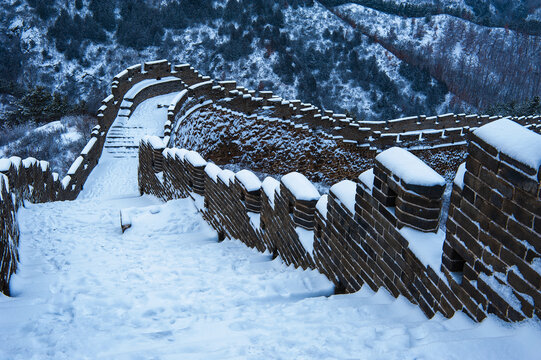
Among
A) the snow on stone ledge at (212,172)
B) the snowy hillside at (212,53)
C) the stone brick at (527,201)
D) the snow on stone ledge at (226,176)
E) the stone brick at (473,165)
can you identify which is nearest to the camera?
the stone brick at (527,201)

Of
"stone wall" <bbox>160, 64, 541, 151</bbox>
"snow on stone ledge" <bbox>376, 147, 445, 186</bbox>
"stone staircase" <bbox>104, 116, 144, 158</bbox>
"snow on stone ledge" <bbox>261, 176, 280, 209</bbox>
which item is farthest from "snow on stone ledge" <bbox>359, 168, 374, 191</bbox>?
"stone wall" <bbox>160, 64, 541, 151</bbox>

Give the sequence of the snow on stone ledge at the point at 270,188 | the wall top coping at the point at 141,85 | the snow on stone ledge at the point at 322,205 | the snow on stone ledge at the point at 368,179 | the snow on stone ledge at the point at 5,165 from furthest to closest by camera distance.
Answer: the wall top coping at the point at 141,85 < the snow on stone ledge at the point at 5,165 < the snow on stone ledge at the point at 270,188 < the snow on stone ledge at the point at 322,205 < the snow on stone ledge at the point at 368,179

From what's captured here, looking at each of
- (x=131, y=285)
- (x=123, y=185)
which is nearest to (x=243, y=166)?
(x=123, y=185)

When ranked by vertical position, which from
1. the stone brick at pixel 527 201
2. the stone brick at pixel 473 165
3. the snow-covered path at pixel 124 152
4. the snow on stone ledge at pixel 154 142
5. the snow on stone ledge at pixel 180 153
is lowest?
the snow-covered path at pixel 124 152

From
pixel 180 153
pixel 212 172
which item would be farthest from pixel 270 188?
pixel 180 153

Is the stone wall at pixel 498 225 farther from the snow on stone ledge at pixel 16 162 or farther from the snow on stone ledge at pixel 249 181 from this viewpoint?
the snow on stone ledge at pixel 16 162

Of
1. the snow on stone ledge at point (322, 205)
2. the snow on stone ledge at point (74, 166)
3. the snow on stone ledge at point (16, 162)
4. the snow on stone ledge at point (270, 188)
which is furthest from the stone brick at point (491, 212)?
the snow on stone ledge at point (74, 166)

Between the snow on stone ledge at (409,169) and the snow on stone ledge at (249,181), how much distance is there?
2.67 metres

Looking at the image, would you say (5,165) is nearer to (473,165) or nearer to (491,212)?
(473,165)

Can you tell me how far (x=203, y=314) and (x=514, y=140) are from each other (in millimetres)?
2445

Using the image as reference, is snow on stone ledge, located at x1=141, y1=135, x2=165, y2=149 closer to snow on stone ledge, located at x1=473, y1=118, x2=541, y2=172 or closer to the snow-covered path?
the snow-covered path

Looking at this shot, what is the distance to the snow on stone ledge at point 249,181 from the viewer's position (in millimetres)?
5684

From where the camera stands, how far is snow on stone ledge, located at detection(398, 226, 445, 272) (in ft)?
9.37

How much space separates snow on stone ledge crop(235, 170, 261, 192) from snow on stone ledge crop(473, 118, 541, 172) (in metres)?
3.52
